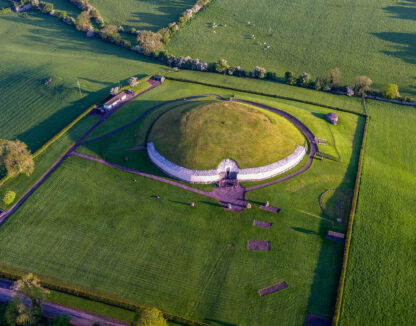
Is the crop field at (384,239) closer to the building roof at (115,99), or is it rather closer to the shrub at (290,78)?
the shrub at (290,78)

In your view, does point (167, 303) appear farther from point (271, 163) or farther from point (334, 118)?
point (334, 118)

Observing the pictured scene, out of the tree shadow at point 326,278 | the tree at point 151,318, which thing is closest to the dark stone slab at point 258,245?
the tree shadow at point 326,278

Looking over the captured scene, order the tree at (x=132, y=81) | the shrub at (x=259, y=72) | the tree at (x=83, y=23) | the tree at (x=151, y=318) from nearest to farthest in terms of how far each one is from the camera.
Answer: the tree at (x=151, y=318) → the tree at (x=132, y=81) → the shrub at (x=259, y=72) → the tree at (x=83, y=23)

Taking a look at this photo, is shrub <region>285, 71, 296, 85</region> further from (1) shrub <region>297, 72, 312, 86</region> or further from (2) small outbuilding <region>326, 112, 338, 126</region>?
(2) small outbuilding <region>326, 112, 338, 126</region>

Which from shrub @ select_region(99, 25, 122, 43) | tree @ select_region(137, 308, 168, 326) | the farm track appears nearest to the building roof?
the farm track

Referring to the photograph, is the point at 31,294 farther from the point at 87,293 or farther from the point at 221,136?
the point at 221,136

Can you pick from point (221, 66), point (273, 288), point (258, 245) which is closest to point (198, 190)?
point (258, 245)
